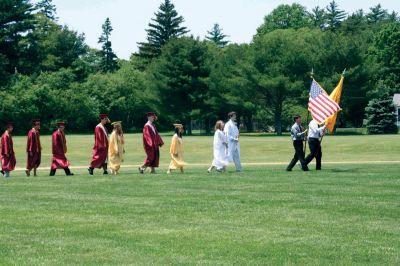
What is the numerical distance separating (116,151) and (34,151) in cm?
277

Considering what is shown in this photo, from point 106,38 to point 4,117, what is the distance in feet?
210

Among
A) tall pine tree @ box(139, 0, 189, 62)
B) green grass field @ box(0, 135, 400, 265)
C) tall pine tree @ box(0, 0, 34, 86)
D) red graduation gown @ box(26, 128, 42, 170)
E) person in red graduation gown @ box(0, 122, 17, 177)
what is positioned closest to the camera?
green grass field @ box(0, 135, 400, 265)

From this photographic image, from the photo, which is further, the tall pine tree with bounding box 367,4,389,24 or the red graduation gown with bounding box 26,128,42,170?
the tall pine tree with bounding box 367,4,389,24

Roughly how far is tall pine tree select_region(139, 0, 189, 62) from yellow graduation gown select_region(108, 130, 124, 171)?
85.5 m

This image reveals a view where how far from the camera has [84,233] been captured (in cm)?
1177

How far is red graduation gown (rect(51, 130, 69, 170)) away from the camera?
25297 millimetres

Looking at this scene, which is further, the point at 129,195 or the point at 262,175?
the point at 262,175

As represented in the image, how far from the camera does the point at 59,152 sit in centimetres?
2547

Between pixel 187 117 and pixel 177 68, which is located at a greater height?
pixel 177 68

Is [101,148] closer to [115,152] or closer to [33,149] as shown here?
[115,152]

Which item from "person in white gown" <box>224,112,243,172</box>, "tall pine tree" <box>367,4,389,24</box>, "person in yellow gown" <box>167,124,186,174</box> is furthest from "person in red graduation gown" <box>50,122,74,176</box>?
"tall pine tree" <box>367,4,389,24</box>

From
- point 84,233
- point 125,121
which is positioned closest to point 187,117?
point 125,121

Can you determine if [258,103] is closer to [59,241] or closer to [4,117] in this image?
[4,117]

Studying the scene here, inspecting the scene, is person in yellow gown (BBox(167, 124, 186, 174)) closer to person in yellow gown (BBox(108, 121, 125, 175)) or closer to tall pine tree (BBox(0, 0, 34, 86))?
person in yellow gown (BBox(108, 121, 125, 175))
